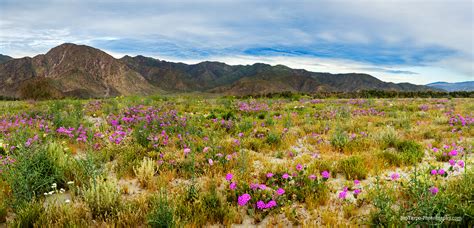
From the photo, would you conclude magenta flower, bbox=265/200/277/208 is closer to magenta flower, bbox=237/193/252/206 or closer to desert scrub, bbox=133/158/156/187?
magenta flower, bbox=237/193/252/206

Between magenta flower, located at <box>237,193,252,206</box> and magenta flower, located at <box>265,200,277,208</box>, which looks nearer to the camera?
magenta flower, located at <box>265,200,277,208</box>

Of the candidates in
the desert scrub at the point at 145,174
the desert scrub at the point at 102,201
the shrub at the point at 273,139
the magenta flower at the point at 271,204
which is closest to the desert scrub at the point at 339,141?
the shrub at the point at 273,139

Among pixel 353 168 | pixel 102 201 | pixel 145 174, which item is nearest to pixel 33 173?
pixel 102 201

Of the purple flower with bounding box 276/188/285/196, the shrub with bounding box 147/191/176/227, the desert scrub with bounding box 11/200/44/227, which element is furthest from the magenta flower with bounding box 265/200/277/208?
the desert scrub with bounding box 11/200/44/227

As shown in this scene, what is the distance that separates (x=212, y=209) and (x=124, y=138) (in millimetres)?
3915

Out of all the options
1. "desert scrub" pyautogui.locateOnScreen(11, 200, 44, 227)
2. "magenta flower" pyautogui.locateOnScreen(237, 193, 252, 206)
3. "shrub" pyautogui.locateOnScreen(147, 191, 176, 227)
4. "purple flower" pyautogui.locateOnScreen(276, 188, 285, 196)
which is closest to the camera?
"shrub" pyautogui.locateOnScreen(147, 191, 176, 227)

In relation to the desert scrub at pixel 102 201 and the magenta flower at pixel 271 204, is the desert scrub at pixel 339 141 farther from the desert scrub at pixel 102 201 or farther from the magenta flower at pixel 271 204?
the desert scrub at pixel 102 201

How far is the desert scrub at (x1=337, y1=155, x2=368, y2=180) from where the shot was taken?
16.1ft

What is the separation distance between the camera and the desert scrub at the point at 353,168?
492 centimetres

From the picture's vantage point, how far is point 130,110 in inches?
450

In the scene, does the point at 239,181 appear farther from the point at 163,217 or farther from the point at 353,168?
the point at 353,168

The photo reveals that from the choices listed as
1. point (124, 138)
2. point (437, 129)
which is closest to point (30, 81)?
point (124, 138)

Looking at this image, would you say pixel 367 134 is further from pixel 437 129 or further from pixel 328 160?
pixel 328 160

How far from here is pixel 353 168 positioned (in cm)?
501
